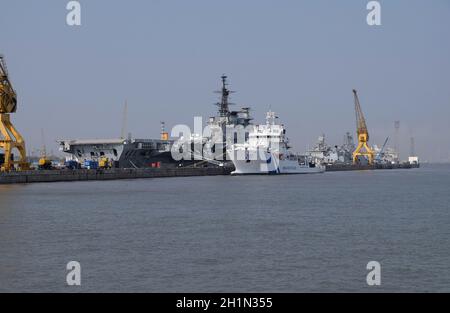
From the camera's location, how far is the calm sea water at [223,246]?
18688 millimetres

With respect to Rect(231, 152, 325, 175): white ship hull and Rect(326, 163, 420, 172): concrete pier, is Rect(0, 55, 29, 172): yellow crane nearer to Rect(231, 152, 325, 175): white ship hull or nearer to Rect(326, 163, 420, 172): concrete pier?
Rect(231, 152, 325, 175): white ship hull

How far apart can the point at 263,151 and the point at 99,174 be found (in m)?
25.5

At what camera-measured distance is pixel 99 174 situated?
278 ft

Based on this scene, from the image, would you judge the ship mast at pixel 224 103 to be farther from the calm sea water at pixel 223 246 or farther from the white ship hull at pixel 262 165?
the calm sea water at pixel 223 246

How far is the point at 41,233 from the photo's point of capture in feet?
92.9

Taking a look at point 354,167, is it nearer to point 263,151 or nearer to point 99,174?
point 263,151

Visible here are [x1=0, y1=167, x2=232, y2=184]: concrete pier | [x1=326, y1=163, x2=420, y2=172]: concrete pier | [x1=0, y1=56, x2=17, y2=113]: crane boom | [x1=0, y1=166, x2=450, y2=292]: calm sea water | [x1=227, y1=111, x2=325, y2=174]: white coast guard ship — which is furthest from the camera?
[x1=326, y1=163, x2=420, y2=172]: concrete pier

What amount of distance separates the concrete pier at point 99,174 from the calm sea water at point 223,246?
29667 mm

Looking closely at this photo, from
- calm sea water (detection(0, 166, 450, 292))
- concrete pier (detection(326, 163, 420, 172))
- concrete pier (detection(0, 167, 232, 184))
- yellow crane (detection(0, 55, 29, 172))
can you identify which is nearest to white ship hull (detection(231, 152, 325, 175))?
concrete pier (detection(0, 167, 232, 184))

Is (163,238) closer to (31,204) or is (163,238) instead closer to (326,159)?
(31,204)

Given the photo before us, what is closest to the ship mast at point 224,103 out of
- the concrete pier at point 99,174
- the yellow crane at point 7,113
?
the concrete pier at point 99,174

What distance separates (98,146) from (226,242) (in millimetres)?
70720

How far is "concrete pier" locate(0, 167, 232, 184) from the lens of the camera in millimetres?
70062

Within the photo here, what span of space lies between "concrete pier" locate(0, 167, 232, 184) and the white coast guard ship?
7427mm
